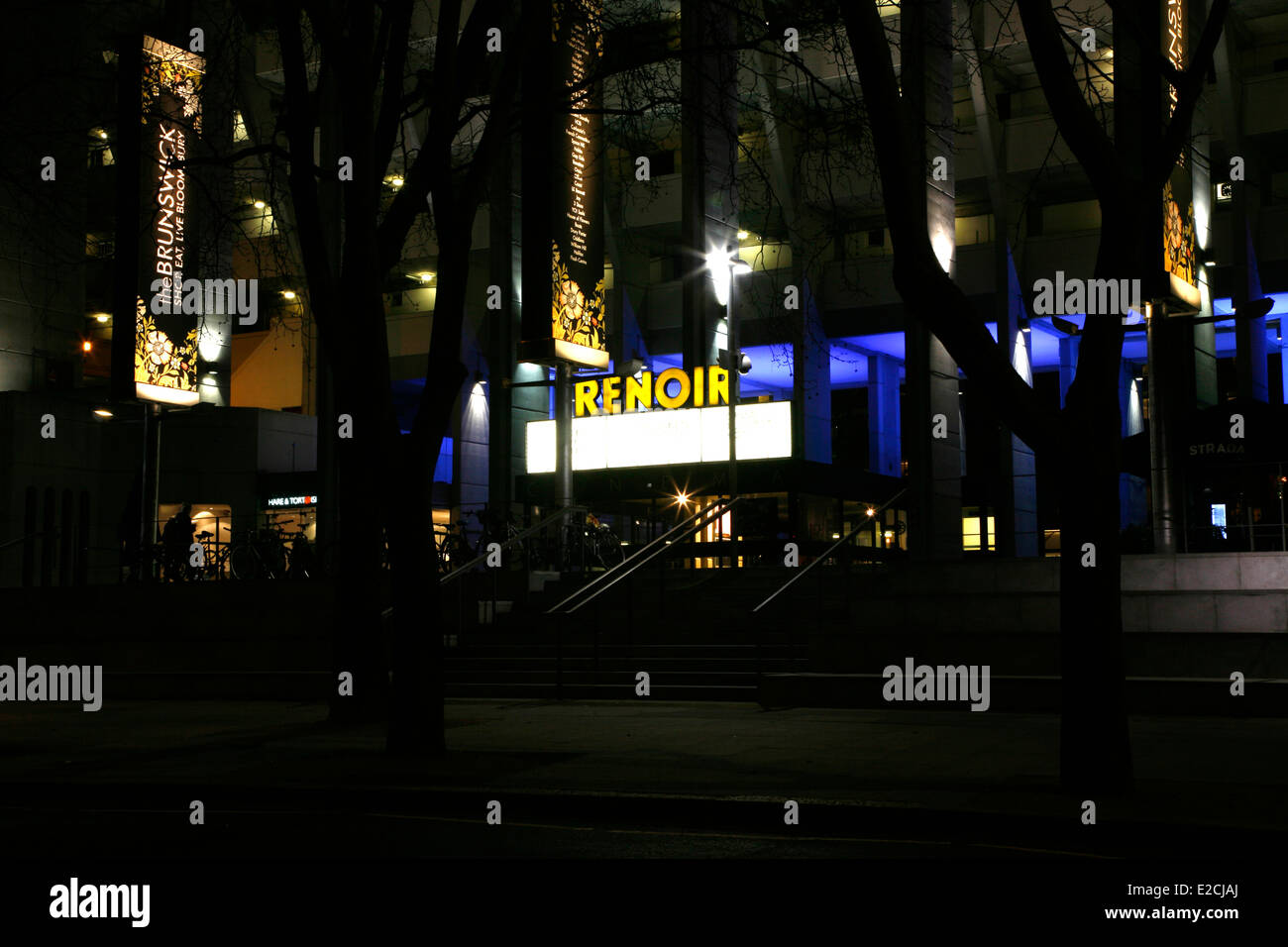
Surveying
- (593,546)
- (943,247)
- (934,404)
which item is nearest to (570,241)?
(593,546)

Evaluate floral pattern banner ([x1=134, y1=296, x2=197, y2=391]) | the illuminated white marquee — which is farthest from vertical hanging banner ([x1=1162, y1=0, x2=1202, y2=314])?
floral pattern banner ([x1=134, y1=296, x2=197, y2=391])

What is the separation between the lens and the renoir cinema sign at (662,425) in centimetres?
3170

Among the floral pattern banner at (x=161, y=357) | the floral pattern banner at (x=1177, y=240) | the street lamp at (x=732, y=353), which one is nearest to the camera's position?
the street lamp at (x=732, y=353)

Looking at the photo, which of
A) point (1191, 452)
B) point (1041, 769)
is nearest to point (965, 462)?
point (1191, 452)

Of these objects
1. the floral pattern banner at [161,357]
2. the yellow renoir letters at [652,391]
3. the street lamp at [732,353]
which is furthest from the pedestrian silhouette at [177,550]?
the street lamp at [732,353]

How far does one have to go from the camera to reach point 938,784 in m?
9.40

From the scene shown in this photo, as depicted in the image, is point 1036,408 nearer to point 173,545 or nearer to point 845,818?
point 845,818

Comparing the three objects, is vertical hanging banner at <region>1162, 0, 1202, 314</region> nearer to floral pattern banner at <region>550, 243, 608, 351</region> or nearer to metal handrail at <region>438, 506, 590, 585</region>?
metal handrail at <region>438, 506, 590, 585</region>

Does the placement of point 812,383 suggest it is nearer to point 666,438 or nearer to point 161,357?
point 666,438

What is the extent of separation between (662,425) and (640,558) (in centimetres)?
1261

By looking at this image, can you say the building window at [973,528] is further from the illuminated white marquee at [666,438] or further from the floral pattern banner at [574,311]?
the floral pattern banner at [574,311]

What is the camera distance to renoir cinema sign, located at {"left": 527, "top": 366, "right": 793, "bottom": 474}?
31703 millimetres

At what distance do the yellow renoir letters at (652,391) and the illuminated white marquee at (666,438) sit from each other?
0.25 metres
